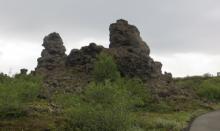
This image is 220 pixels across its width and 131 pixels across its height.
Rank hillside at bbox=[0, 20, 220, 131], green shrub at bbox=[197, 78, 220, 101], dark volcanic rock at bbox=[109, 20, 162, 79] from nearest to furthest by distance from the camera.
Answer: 1. hillside at bbox=[0, 20, 220, 131]
2. dark volcanic rock at bbox=[109, 20, 162, 79]
3. green shrub at bbox=[197, 78, 220, 101]

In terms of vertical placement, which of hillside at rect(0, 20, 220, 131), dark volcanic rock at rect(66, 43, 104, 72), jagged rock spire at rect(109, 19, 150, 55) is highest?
jagged rock spire at rect(109, 19, 150, 55)

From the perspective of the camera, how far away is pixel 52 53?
9894cm

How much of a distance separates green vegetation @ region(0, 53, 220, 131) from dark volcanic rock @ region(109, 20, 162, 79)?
25.1 ft

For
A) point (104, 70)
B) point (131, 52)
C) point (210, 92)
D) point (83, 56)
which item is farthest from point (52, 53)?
point (210, 92)

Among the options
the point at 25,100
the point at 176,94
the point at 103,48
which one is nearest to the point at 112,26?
the point at 103,48

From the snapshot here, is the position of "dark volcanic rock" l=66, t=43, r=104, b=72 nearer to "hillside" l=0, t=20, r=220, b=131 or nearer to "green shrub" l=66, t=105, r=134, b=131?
"hillside" l=0, t=20, r=220, b=131

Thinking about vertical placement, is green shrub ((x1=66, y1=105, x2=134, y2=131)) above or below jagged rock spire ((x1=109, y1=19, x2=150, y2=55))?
below

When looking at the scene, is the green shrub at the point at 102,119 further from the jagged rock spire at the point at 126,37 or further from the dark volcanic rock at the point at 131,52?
the jagged rock spire at the point at 126,37

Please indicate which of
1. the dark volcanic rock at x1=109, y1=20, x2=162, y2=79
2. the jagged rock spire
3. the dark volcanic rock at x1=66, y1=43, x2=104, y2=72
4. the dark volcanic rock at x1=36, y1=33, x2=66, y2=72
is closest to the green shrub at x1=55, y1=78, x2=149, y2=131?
the dark volcanic rock at x1=109, y1=20, x2=162, y2=79

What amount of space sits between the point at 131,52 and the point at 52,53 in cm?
2048

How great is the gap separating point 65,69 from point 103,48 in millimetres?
8573

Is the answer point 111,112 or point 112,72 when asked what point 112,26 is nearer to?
point 112,72

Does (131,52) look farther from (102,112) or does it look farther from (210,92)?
(102,112)

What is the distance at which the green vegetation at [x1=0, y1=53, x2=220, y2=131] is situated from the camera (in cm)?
3253
